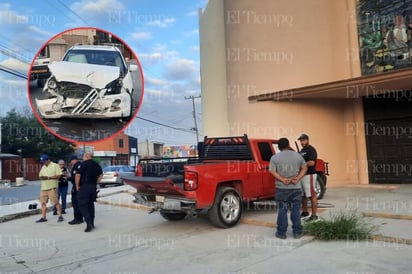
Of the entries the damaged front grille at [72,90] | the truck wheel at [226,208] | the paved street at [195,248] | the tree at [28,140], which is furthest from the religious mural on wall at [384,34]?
the tree at [28,140]

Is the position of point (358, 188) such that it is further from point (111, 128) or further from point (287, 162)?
point (111, 128)

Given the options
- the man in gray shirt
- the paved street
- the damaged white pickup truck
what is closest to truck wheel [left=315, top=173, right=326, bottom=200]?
the paved street

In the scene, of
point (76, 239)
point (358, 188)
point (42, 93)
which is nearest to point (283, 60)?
point (358, 188)

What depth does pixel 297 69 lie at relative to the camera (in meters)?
14.0

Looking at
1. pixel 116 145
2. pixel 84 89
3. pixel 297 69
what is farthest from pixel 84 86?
pixel 116 145

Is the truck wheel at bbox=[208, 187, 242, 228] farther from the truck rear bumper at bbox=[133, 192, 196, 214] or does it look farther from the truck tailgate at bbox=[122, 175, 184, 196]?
the truck tailgate at bbox=[122, 175, 184, 196]

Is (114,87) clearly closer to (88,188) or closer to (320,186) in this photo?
(88,188)

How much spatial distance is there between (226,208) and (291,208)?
1.57 metres

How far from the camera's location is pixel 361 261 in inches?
203

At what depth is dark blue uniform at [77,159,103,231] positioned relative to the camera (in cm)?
817

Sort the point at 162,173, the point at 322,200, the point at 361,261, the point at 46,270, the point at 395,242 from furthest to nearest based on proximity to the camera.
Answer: the point at 322,200, the point at 162,173, the point at 395,242, the point at 46,270, the point at 361,261

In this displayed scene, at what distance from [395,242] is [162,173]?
4.56 meters

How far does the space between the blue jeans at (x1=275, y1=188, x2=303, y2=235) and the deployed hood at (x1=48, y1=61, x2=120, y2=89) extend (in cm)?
479

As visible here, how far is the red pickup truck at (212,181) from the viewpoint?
7066 mm
